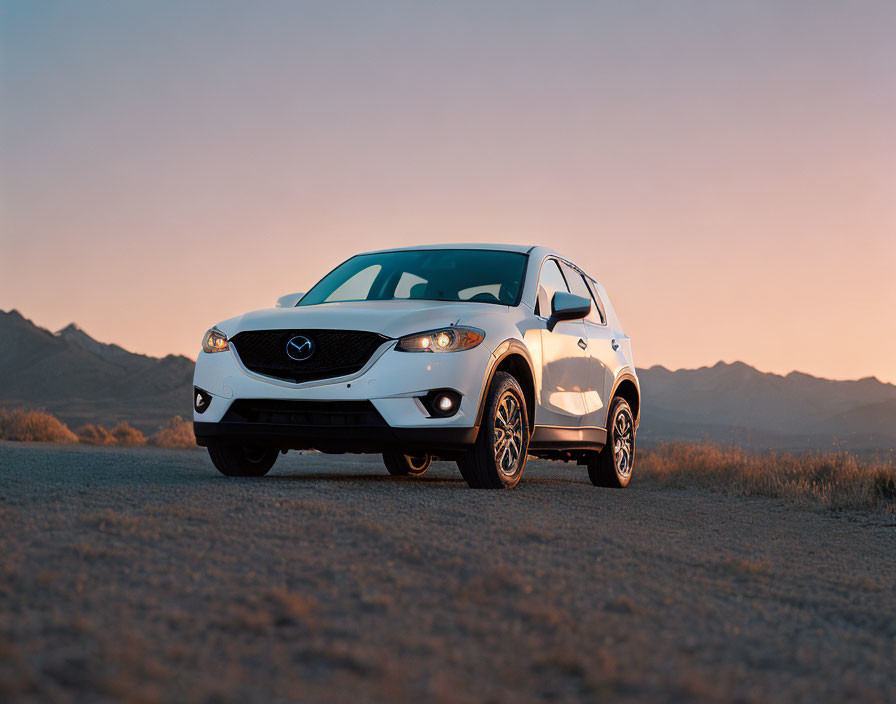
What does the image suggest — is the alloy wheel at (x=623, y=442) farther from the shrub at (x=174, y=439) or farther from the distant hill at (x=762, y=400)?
the distant hill at (x=762, y=400)

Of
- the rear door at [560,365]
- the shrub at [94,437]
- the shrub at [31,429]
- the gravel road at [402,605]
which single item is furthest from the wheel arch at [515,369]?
the shrub at [94,437]

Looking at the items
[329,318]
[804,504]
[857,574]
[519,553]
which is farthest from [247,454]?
[804,504]

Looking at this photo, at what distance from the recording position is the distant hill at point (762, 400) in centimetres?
9431

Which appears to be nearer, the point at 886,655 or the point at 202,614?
the point at 202,614

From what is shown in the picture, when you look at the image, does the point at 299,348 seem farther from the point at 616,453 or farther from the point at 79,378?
the point at 79,378

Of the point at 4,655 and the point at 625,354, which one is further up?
the point at 625,354

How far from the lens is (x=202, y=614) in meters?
3.01

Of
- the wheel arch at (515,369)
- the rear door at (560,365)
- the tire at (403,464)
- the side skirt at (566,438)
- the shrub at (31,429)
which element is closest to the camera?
the wheel arch at (515,369)

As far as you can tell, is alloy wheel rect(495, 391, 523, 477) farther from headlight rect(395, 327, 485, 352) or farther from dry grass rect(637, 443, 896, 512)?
dry grass rect(637, 443, 896, 512)

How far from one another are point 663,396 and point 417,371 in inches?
→ 4640

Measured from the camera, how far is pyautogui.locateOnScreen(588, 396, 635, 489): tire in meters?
9.37

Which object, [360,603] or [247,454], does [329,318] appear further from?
[360,603]

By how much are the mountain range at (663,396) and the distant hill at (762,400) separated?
0.14 metres

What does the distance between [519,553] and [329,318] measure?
9.77 feet
